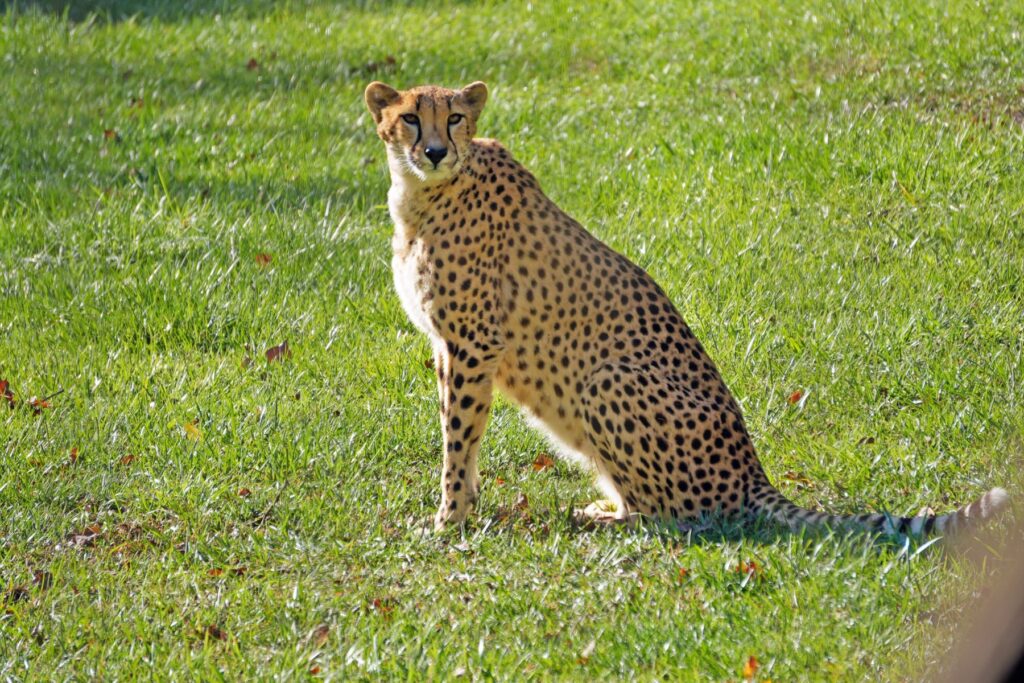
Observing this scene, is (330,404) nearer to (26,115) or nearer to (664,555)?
(664,555)

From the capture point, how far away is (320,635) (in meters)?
4.28

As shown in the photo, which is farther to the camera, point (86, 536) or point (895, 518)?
point (86, 536)

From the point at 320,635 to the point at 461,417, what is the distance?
98 cm

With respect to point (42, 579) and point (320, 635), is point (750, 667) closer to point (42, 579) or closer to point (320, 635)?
point (320, 635)

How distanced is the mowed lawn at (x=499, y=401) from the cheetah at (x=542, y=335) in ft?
0.71

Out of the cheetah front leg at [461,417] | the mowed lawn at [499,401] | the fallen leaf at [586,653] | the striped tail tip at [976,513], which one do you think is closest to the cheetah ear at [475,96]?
the cheetah front leg at [461,417]

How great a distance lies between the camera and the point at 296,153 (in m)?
8.79

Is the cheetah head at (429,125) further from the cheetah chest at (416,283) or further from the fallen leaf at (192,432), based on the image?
the fallen leaf at (192,432)

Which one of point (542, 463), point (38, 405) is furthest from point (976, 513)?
point (38, 405)

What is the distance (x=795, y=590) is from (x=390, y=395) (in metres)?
2.41

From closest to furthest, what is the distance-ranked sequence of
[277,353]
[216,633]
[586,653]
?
[586,653] < [216,633] < [277,353]

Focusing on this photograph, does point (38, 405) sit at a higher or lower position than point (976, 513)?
lower

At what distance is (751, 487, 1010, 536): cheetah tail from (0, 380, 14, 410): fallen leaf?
317 cm

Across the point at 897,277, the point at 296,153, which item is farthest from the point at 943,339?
the point at 296,153
